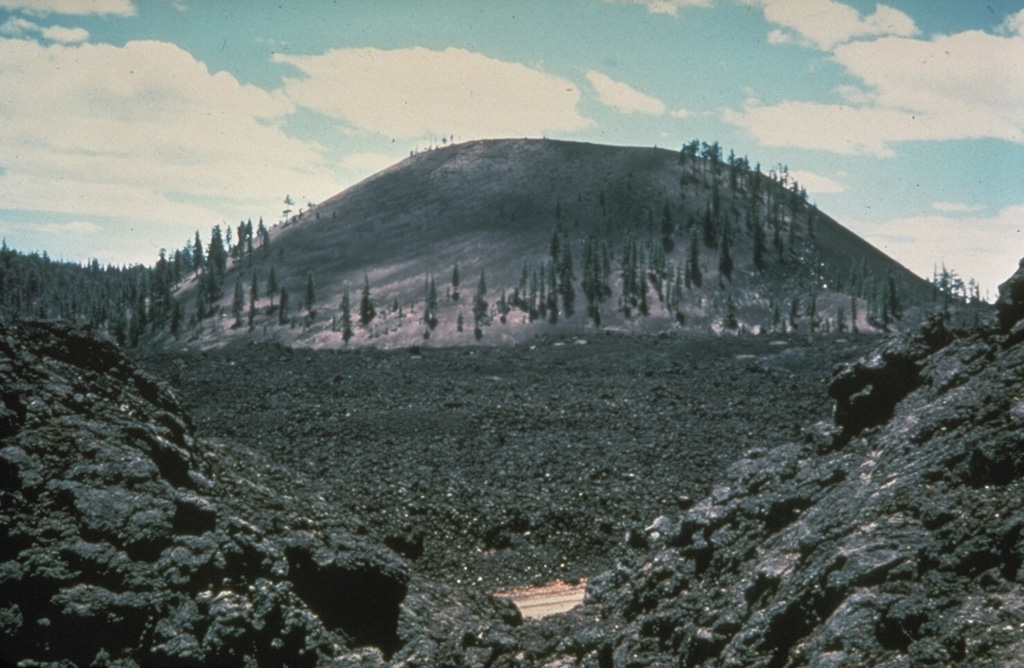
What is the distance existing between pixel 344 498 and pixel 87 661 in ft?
44.0

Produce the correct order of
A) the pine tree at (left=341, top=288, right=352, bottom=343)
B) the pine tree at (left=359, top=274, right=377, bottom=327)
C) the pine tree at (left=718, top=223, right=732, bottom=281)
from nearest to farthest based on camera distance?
the pine tree at (left=341, top=288, right=352, bottom=343) → the pine tree at (left=359, top=274, right=377, bottom=327) → the pine tree at (left=718, top=223, right=732, bottom=281)

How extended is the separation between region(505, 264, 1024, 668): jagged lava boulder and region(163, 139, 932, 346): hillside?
226ft

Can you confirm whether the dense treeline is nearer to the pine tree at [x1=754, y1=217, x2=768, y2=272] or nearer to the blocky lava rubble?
the pine tree at [x1=754, y1=217, x2=768, y2=272]

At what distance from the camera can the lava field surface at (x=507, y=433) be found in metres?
19.9

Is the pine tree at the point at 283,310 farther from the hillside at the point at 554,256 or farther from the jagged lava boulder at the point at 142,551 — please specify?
the jagged lava boulder at the point at 142,551

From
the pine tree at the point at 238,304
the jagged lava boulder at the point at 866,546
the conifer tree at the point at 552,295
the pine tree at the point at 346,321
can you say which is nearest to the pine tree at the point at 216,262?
the pine tree at the point at 238,304

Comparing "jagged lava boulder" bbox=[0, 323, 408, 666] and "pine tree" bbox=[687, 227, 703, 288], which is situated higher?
"pine tree" bbox=[687, 227, 703, 288]

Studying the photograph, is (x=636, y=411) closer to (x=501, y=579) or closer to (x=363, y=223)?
(x=501, y=579)

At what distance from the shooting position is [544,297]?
94.2 meters

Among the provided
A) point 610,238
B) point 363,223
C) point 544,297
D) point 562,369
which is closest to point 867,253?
point 610,238

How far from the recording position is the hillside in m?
89.5

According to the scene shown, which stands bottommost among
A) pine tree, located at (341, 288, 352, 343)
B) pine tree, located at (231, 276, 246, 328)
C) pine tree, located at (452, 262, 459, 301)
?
pine tree, located at (341, 288, 352, 343)

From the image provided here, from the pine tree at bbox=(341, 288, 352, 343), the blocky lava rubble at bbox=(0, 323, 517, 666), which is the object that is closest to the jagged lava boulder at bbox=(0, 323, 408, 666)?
the blocky lava rubble at bbox=(0, 323, 517, 666)

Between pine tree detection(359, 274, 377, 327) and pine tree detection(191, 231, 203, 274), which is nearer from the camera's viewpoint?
pine tree detection(359, 274, 377, 327)
